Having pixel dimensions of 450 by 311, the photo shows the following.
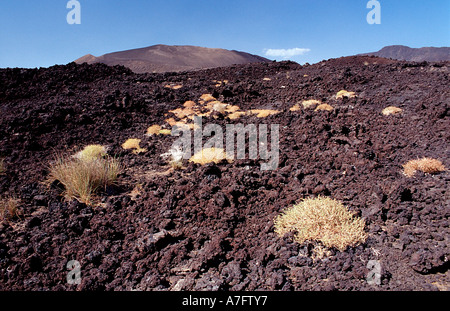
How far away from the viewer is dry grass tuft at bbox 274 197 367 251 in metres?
A: 3.14

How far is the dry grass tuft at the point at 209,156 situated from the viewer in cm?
574

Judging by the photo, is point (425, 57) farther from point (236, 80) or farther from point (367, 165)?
point (367, 165)

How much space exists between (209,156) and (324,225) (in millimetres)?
3077

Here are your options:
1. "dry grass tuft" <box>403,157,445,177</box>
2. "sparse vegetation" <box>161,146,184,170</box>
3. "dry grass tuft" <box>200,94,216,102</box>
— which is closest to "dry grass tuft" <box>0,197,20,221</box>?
"sparse vegetation" <box>161,146,184,170</box>

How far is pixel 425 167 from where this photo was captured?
457 centimetres

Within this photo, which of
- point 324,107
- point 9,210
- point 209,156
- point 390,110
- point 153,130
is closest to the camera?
point 9,210

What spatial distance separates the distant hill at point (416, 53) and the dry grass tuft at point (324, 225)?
7480 centimetres

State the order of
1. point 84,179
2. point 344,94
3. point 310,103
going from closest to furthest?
point 84,179
point 310,103
point 344,94

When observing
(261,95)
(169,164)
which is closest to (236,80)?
(261,95)

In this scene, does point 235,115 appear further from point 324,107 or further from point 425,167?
point 425,167

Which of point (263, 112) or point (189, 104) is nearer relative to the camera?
point (263, 112)

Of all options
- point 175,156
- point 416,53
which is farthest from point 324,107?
point 416,53

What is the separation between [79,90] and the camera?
1150 centimetres

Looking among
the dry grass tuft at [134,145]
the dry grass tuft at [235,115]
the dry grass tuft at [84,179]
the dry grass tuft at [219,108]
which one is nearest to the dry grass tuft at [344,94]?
the dry grass tuft at [235,115]
